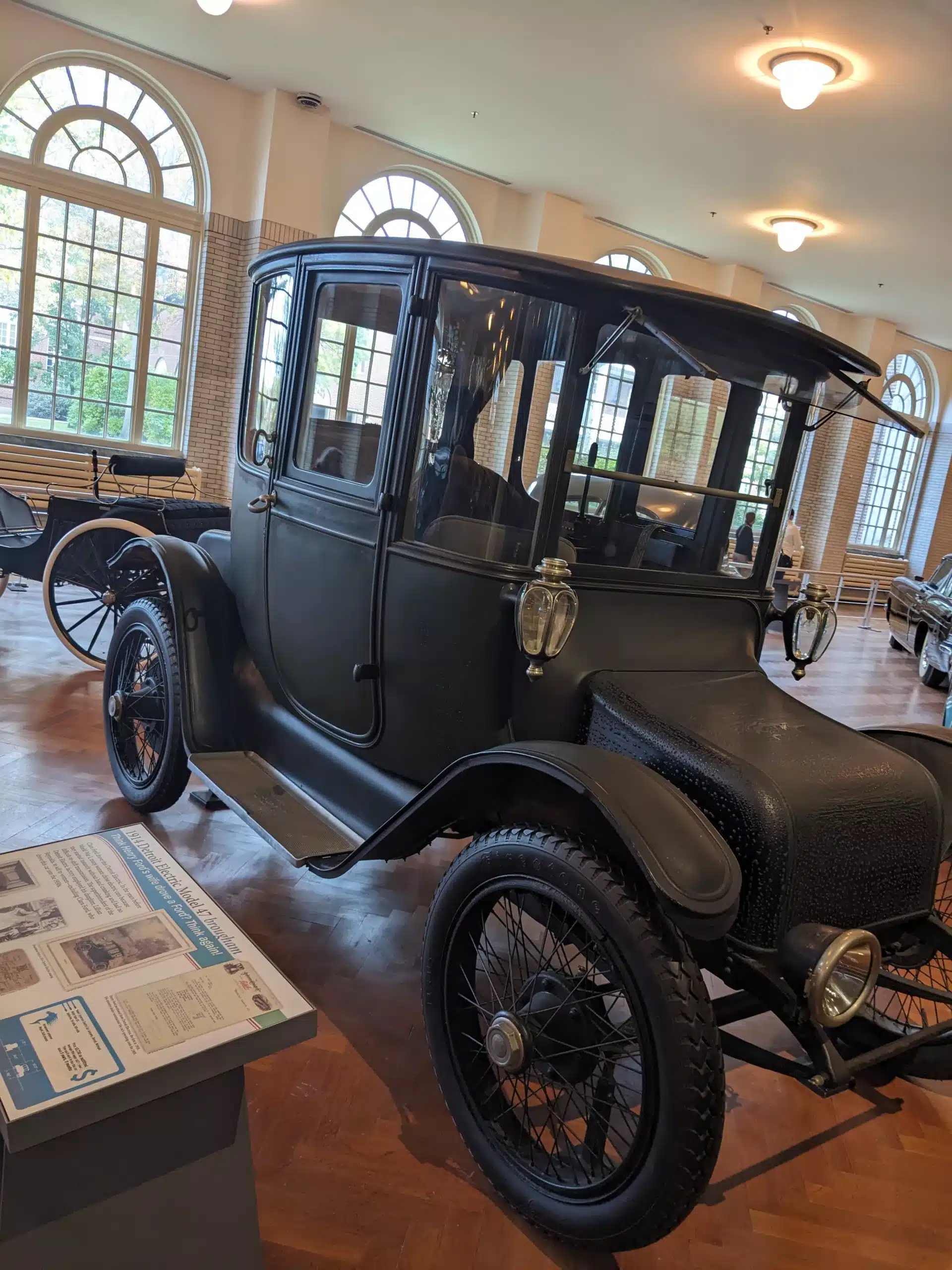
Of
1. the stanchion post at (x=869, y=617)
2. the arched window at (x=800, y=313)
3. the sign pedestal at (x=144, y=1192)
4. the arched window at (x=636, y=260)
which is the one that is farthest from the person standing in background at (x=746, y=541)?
the arched window at (x=800, y=313)

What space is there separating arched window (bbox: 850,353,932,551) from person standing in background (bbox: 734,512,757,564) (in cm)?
1655

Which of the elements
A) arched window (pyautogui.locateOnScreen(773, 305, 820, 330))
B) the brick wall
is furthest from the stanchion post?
the brick wall

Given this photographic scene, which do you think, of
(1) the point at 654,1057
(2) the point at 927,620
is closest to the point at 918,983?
(1) the point at 654,1057

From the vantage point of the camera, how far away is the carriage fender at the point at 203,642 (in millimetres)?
3123

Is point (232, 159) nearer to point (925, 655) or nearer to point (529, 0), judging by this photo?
point (529, 0)

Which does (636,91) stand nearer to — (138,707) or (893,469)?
(138,707)

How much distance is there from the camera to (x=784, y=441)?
2.55m

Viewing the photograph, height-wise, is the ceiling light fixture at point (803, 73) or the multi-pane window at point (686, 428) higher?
the ceiling light fixture at point (803, 73)

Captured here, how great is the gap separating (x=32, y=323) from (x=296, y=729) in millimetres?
8532

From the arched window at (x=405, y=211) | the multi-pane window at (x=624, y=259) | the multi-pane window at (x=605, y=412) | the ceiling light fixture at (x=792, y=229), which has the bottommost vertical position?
the multi-pane window at (x=605, y=412)

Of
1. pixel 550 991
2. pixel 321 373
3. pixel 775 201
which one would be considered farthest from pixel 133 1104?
pixel 775 201

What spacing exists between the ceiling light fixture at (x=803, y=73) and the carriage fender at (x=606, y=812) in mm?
7642

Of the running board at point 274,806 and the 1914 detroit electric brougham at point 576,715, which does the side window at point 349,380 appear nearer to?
the 1914 detroit electric brougham at point 576,715

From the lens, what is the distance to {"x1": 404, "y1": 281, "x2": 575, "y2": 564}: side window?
2.19 metres
